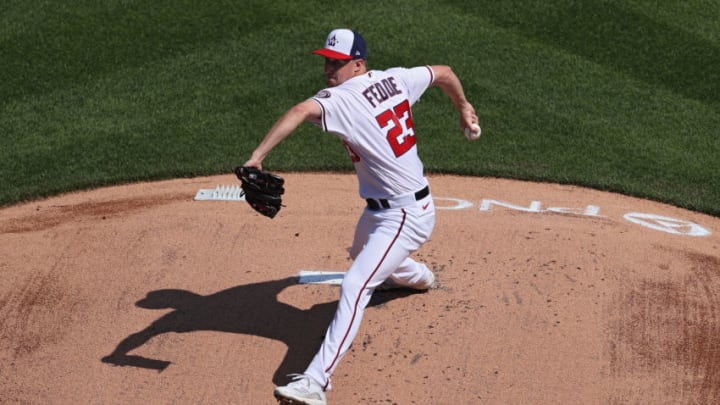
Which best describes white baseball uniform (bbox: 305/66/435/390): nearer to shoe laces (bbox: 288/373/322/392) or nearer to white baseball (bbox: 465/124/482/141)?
shoe laces (bbox: 288/373/322/392)

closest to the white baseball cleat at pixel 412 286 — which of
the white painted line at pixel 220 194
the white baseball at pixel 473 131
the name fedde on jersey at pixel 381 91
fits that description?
the white baseball at pixel 473 131

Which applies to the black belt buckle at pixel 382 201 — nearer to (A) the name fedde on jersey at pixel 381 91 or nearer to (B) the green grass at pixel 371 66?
(A) the name fedde on jersey at pixel 381 91

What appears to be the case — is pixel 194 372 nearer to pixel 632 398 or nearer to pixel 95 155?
pixel 632 398

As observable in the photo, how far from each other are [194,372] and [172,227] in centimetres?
199

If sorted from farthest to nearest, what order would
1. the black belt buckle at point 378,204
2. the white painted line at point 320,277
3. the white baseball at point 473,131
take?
the white painted line at point 320,277, the white baseball at point 473,131, the black belt buckle at point 378,204

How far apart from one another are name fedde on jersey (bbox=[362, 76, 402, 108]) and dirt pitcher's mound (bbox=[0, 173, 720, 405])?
5.03 ft

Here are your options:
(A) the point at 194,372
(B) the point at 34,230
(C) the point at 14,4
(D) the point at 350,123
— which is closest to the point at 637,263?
(D) the point at 350,123

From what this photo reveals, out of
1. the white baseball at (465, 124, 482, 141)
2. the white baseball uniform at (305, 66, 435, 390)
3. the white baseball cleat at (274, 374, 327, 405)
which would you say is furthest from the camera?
the white baseball at (465, 124, 482, 141)

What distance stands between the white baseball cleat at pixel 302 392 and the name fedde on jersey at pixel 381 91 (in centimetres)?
166

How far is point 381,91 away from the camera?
231 inches

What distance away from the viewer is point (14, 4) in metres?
11.8

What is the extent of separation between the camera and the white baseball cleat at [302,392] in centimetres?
522

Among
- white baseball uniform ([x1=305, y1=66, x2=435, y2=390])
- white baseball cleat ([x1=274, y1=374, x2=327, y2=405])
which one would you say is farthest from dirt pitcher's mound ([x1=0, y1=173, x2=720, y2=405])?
white baseball uniform ([x1=305, y1=66, x2=435, y2=390])

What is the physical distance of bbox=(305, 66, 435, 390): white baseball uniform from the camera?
219 inches
